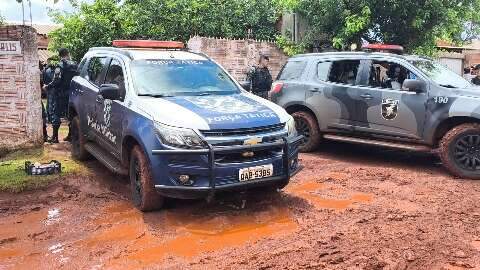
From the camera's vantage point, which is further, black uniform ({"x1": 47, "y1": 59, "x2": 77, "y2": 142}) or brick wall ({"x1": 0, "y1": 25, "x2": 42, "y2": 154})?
black uniform ({"x1": 47, "y1": 59, "x2": 77, "y2": 142})

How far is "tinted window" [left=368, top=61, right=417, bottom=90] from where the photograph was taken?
747 centimetres

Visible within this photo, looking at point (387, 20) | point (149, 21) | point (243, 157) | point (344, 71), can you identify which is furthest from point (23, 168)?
point (387, 20)

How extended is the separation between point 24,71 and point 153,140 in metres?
4.17

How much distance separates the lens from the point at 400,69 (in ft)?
24.7

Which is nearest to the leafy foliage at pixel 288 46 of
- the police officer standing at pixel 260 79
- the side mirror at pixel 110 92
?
the police officer standing at pixel 260 79

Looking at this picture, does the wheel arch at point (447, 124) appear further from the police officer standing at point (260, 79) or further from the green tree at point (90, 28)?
the green tree at point (90, 28)

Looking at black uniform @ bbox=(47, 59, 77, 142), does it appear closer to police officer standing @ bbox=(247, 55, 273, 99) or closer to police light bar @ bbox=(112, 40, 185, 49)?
police light bar @ bbox=(112, 40, 185, 49)

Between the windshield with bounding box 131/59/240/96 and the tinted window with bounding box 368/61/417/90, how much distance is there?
103 inches

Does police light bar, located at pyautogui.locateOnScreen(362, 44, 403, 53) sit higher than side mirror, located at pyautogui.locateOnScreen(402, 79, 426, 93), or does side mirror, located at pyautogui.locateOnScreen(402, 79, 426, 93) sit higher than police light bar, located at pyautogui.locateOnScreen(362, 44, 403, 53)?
police light bar, located at pyautogui.locateOnScreen(362, 44, 403, 53)

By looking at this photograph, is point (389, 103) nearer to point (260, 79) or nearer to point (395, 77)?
point (395, 77)

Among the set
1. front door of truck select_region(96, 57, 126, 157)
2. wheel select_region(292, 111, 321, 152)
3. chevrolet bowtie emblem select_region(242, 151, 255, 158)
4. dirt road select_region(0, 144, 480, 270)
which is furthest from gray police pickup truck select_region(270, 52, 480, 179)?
front door of truck select_region(96, 57, 126, 157)

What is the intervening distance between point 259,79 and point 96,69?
13.5ft

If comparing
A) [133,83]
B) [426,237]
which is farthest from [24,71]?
[426,237]

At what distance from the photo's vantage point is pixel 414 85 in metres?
7.04
